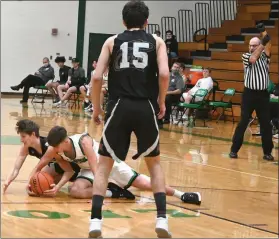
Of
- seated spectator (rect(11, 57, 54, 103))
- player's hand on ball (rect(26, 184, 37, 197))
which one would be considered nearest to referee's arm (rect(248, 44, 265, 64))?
player's hand on ball (rect(26, 184, 37, 197))

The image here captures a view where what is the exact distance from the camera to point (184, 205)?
262 inches

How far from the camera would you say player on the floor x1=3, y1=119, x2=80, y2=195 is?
6.76 meters

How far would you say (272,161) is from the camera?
10.5 meters

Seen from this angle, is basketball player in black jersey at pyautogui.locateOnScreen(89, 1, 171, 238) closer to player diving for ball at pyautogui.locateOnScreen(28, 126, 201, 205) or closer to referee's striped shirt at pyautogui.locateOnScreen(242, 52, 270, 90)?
player diving for ball at pyautogui.locateOnScreen(28, 126, 201, 205)

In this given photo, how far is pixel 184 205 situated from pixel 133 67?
2232mm

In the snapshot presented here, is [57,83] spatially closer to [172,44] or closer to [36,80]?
[36,80]

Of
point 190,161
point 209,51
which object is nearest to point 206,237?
point 190,161

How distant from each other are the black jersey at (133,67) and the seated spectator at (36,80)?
16.9 m

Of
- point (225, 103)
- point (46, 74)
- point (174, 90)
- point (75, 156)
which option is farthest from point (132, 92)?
point (46, 74)

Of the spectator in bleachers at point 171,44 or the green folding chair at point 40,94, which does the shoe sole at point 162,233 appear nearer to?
the spectator in bleachers at point 171,44

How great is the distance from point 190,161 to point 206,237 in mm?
4810

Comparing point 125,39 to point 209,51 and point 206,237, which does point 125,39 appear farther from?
point 209,51

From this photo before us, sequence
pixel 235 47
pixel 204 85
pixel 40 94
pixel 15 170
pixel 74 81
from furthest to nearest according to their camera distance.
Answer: pixel 40 94 < pixel 235 47 < pixel 74 81 < pixel 204 85 < pixel 15 170

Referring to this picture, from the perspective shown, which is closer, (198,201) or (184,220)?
(184,220)
